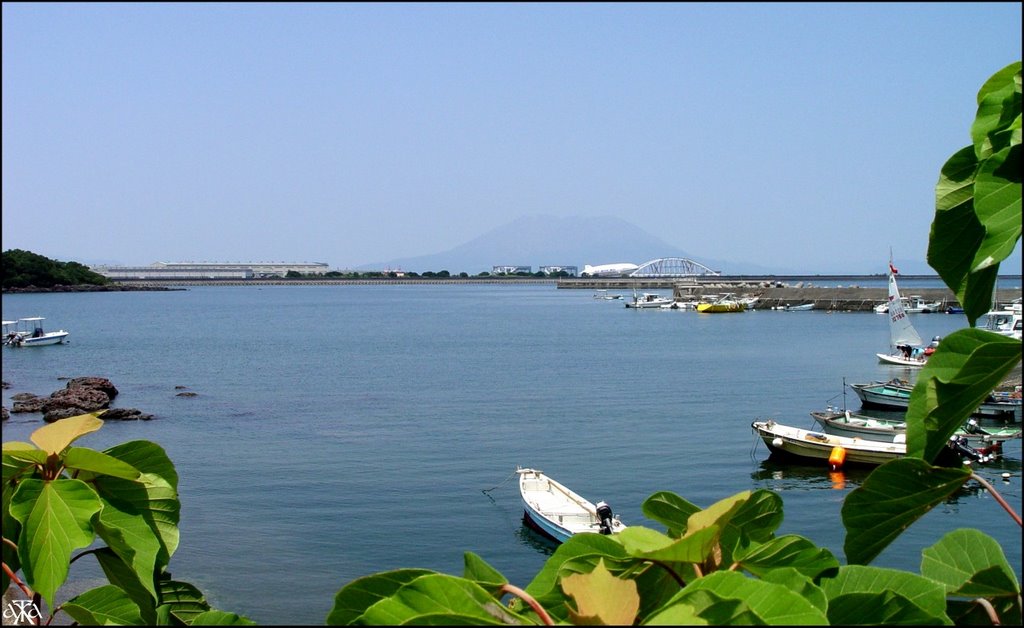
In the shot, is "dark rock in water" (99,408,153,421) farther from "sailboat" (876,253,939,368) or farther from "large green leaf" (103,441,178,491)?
"large green leaf" (103,441,178,491)

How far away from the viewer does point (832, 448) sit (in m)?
23.8

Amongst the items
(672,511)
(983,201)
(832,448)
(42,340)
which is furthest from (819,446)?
(42,340)

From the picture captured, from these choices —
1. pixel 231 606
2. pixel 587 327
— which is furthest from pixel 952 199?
pixel 587 327

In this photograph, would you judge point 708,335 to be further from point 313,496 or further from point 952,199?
point 952,199

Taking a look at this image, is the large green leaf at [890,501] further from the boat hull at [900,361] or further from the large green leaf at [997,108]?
the boat hull at [900,361]

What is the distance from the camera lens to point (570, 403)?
3450 centimetres

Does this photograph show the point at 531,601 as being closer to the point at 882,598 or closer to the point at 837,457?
the point at 882,598

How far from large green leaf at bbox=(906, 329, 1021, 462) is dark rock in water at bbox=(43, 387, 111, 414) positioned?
3236 cm

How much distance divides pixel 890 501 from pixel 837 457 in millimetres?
23729

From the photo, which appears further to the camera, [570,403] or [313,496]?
[570,403]

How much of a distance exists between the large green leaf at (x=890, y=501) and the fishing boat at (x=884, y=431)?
24407 mm

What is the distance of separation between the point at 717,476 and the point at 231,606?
480 inches

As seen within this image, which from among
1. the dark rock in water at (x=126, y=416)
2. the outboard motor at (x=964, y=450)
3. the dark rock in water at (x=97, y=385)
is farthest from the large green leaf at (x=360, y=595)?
the dark rock in water at (x=97, y=385)

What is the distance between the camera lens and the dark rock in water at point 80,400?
31547mm
